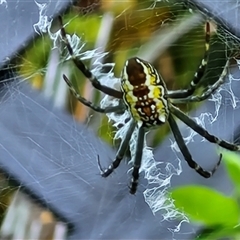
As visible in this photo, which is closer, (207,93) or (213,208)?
(213,208)

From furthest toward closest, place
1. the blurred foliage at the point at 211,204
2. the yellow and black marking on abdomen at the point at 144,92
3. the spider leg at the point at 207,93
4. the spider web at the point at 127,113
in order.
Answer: the spider web at the point at 127,113 < the spider leg at the point at 207,93 < the yellow and black marking on abdomen at the point at 144,92 < the blurred foliage at the point at 211,204

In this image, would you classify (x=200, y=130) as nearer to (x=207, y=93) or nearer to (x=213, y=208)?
(x=207, y=93)

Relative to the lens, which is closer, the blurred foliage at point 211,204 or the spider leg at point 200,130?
the blurred foliage at point 211,204

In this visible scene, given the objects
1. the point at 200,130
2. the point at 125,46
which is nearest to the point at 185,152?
the point at 200,130

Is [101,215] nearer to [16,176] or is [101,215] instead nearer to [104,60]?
[16,176]

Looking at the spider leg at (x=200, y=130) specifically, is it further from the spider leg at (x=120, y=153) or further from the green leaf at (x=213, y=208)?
the green leaf at (x=213, y=208)

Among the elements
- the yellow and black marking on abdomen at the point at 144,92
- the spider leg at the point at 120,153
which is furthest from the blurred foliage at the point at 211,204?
the spider leg at the point at 120,153

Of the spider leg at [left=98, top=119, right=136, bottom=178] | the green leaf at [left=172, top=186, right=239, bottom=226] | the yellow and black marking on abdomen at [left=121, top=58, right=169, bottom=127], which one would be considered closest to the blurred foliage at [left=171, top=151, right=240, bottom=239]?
the green leaf at [left=172, top=186, right=239, bottom=226]
